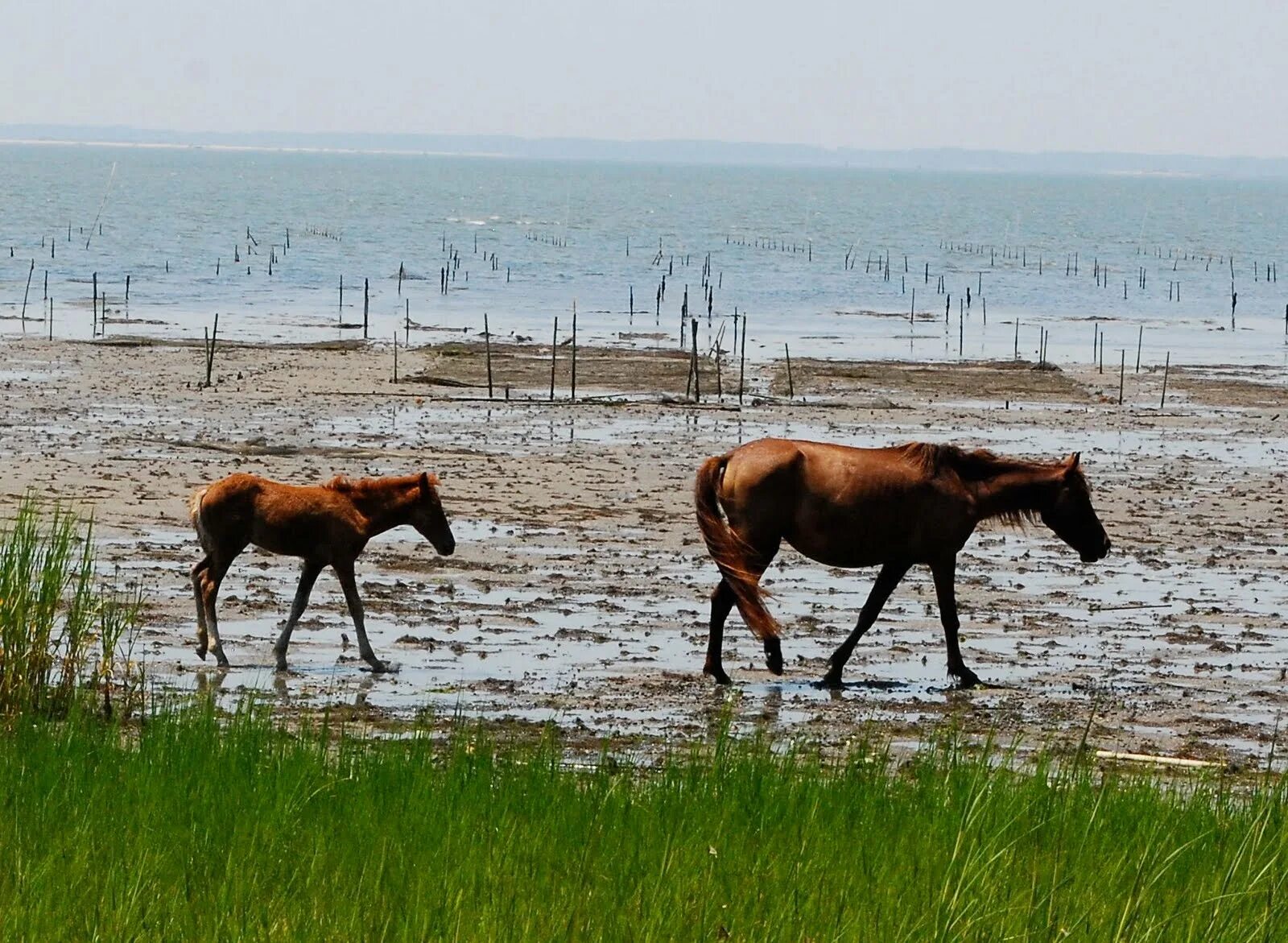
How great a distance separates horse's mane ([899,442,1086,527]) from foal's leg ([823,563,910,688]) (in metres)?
0.73

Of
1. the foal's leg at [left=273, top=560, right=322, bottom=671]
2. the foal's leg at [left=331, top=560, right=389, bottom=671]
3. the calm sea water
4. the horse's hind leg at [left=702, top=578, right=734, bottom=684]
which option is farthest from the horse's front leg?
the calm sea water

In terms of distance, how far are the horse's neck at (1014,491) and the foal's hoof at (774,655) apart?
1.91m

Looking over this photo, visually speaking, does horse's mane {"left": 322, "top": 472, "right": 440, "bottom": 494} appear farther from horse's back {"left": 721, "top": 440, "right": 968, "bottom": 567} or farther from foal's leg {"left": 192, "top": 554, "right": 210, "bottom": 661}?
horse's back {"left": 721, "top": 440, "right": 968, "bottom": 567}

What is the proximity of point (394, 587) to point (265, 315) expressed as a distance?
32.7 metres

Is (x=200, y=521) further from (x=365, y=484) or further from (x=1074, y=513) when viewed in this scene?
(x=1074, y=513)

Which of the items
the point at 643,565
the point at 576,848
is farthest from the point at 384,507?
the point at 576,848

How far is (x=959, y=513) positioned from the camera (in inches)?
547

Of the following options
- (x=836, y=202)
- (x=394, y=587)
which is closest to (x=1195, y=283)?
(x=394, y=587)

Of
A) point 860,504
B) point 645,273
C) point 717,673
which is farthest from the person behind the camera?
point 645,273

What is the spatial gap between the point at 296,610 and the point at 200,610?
0.61 m

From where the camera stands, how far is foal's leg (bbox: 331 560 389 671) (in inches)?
500

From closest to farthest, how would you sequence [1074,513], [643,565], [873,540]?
[873,540], [1074,513], [643,565]

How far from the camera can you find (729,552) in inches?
528

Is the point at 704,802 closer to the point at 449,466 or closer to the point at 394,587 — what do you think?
the point at 394,587
